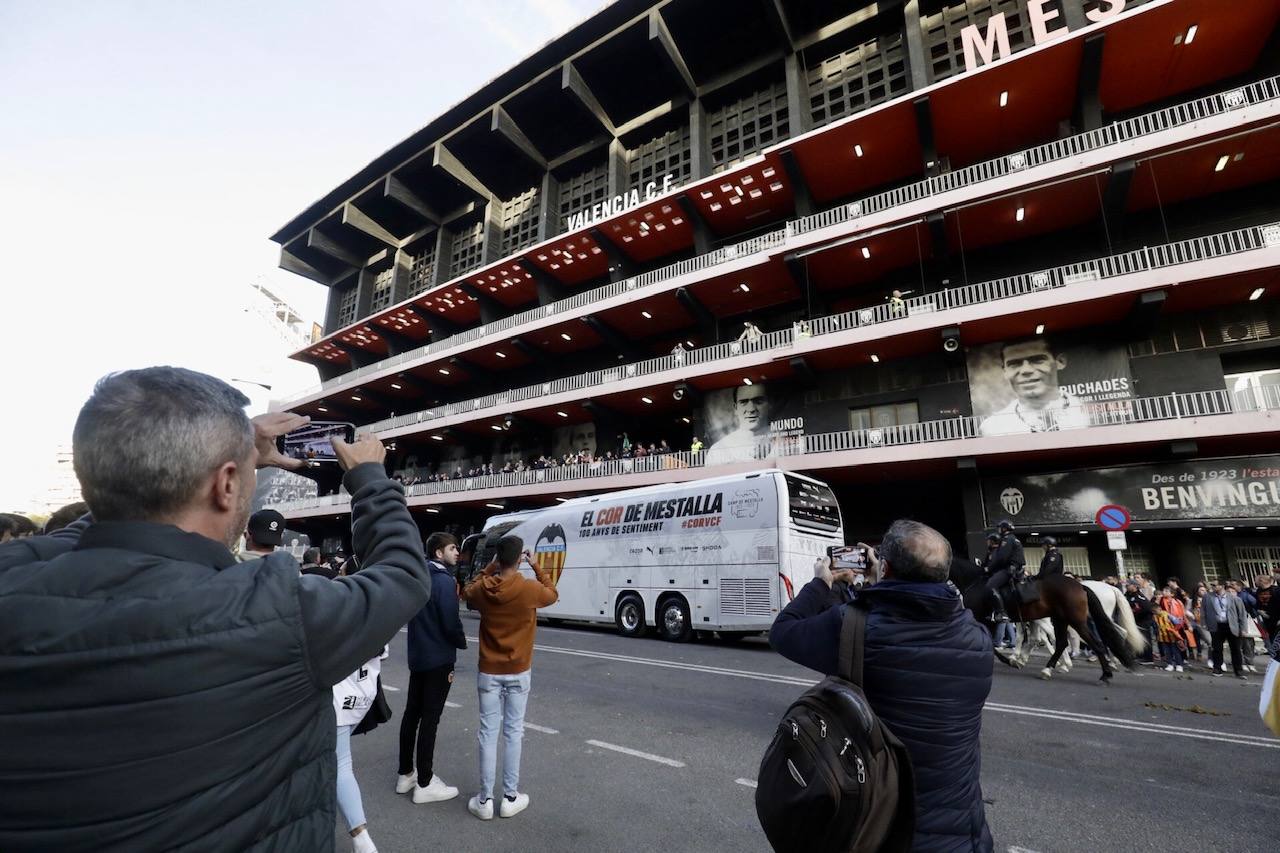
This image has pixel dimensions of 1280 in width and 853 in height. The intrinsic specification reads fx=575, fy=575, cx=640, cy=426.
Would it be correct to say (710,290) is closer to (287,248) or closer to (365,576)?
(365,576)

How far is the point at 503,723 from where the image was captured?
4469mm

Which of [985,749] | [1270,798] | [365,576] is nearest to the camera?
[365,576]

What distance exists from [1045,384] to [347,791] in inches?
790

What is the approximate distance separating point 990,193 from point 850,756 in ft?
65.3

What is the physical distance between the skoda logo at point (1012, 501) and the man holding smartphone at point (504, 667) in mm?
17030

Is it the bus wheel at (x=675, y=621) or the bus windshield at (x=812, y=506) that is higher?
the bus windshield at (x=812, y=506)

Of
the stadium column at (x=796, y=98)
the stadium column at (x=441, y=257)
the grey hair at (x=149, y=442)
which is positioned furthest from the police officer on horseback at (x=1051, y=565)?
the stadium column at (x=441, y=257)

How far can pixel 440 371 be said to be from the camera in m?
33.5

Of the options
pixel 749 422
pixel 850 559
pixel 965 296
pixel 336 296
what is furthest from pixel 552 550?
pixel 336 296

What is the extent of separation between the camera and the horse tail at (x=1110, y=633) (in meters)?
9.05

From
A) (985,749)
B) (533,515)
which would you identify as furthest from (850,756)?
(533,515)

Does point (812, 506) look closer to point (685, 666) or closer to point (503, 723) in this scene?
point (685, 666)

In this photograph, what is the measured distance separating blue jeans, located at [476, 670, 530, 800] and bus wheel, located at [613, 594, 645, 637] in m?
10.5

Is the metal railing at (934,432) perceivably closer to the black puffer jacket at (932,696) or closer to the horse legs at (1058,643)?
the horse legs at (1058,643)
